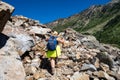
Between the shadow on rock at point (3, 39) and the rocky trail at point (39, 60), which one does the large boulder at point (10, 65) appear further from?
the shadow on rock at point (3, 39)

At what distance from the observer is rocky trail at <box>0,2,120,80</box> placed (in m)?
13.7

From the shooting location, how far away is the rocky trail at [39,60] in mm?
13680

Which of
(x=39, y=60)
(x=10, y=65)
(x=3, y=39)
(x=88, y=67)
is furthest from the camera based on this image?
(x=39, y=60)

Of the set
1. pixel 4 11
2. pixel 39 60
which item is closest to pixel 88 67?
pixel 39 60

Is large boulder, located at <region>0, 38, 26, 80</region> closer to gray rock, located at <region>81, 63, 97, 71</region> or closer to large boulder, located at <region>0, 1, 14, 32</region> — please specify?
large boulder, located at <region>0, 1, 14, 32</region>

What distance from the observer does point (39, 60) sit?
17.2 meters

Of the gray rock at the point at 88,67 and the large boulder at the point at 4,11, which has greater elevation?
the large boulder at the point at 4,11

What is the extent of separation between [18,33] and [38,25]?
5981 millimetres

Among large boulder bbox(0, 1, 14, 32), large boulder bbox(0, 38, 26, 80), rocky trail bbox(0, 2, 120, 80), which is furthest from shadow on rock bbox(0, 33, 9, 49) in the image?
large boulder bbox(0, 1, 14, 32)

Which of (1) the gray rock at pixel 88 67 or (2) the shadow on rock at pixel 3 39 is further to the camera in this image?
(1) the gray rock at pixel 88 67

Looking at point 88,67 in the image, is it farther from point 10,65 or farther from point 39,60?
point 10,65

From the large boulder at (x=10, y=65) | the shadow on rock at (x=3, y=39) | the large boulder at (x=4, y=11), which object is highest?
the large boulder at (x=4, y=11)

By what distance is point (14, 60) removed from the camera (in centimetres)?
1407

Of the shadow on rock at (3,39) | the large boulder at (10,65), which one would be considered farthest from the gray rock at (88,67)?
the shadow on rock at (3,39)
